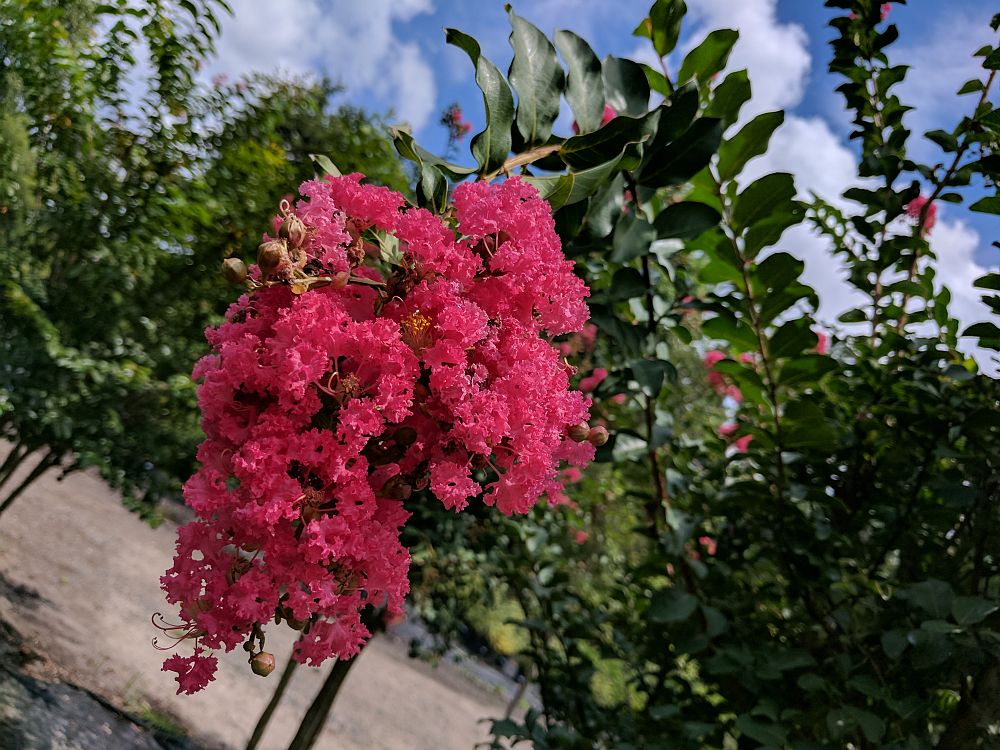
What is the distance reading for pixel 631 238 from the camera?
1062 mm

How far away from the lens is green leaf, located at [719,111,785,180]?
128 cm

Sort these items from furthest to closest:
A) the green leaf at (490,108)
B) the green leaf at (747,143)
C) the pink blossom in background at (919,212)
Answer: the pink blossom in background at (919,212) → the green leaf at (747,143) → the green leaf at (490,108)

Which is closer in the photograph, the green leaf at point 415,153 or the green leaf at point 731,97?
the green leaf at point 415,153

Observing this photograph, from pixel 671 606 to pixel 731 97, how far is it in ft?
3.14

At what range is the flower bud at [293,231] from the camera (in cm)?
63

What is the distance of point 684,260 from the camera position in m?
2.76

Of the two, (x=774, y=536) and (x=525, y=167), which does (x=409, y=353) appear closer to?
(x=525, y=167)

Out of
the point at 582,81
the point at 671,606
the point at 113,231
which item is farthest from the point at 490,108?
the point at 113,231

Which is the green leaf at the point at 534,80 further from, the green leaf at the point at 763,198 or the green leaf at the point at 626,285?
the green leaf at the point at 763,198

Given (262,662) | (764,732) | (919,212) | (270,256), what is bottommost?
(262,662)

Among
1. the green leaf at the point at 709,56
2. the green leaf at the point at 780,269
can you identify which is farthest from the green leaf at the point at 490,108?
the green leaf at the point at 780,269

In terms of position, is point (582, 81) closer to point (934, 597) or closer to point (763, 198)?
point (763, 198)

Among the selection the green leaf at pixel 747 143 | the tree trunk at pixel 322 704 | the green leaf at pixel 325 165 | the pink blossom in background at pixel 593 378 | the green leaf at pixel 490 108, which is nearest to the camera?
the green leaf at pixel 325 165

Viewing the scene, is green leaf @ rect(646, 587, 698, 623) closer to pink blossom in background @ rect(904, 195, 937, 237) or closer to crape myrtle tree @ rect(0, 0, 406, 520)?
pink blossom in background @ rect(904, 195, 937, 237)
